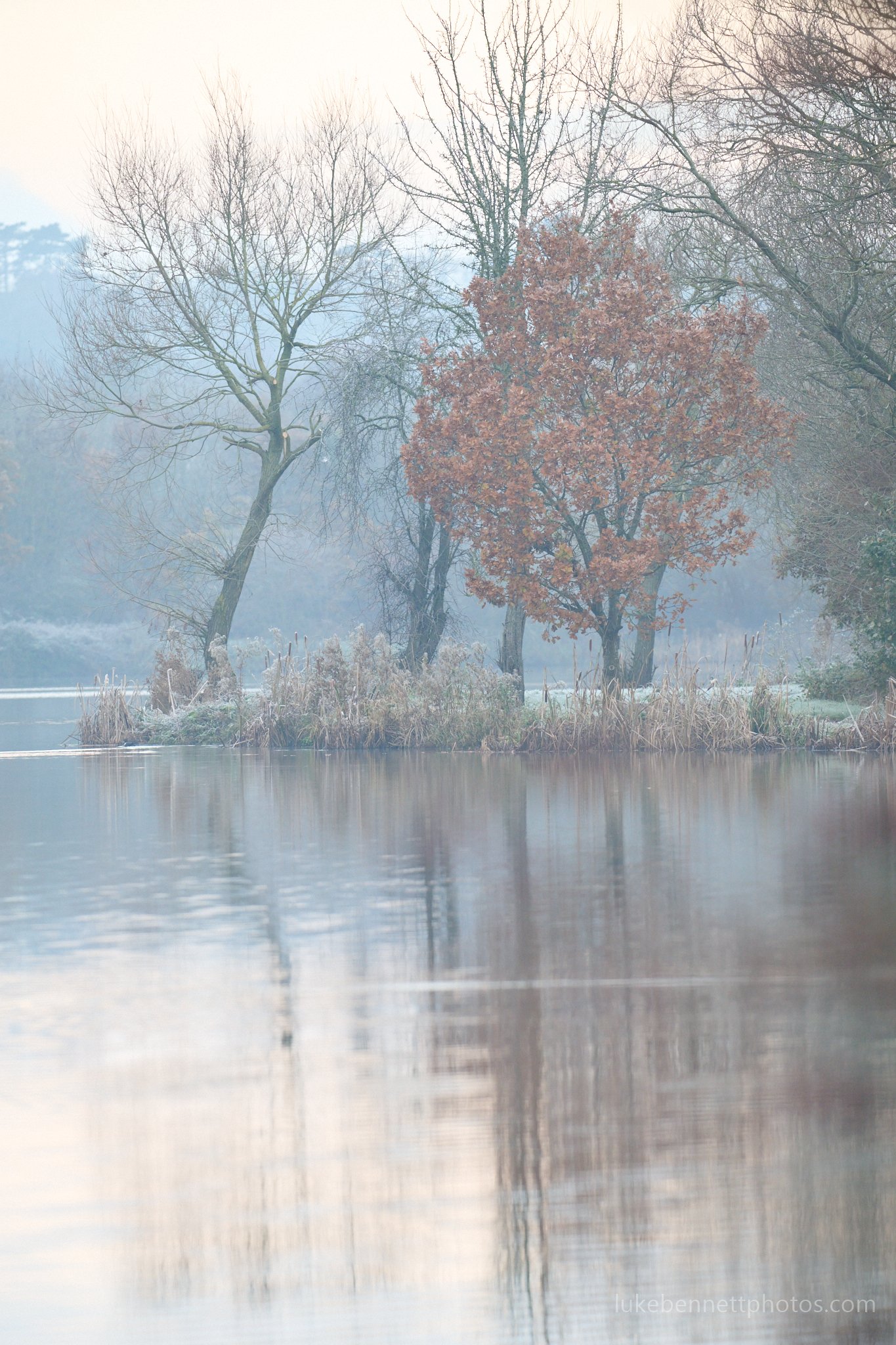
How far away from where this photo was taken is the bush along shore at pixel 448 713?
76.1 feet

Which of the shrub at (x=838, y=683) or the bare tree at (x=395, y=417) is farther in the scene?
the bare tree at (x=395, y=417)

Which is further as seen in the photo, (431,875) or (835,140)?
(835,140)

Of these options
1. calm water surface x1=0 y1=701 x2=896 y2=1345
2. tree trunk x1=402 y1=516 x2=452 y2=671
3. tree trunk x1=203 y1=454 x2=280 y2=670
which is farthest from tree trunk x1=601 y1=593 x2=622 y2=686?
calm water surface x1=0 y1=701 x2=896 y2=1345

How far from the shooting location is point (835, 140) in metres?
22.4

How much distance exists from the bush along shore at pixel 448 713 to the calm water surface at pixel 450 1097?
435 inches

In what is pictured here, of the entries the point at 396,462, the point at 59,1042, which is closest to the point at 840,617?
the point at 396,462

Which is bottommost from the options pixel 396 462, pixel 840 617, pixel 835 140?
pixel 840 617

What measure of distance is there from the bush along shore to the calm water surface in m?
11.0

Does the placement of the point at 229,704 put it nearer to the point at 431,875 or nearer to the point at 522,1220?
the point at 431,875

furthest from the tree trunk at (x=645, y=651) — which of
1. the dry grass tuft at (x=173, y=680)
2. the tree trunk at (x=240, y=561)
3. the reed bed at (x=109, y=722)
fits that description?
the reed bed at (x=109, y=722)

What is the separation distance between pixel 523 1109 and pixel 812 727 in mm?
18813

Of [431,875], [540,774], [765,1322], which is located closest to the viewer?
[765,1322]

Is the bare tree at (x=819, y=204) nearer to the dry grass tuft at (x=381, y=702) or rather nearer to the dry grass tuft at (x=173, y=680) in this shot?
the dry grass tuft at (x=381, y=702)

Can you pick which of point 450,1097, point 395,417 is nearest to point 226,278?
point 395,417
